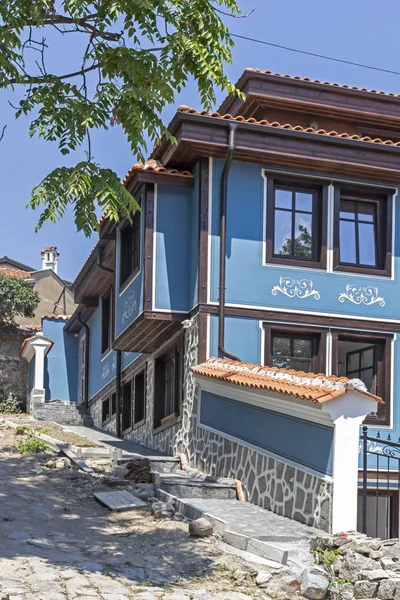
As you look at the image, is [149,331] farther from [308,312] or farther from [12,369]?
[12,369]

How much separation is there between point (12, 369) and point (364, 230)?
628 inches

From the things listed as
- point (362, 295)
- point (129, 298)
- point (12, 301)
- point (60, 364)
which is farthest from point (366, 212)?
point (12, 301)

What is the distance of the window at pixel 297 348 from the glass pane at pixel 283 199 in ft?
6.73

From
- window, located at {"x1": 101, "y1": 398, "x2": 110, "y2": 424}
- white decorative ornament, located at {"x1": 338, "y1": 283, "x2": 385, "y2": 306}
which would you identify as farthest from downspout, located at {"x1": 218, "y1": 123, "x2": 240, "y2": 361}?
window, located at {"x1": 101, "y1": 398, "x2": 110, "y2": 424}

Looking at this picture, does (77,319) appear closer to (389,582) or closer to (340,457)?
(340,457)

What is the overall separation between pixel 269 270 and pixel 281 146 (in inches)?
79.7

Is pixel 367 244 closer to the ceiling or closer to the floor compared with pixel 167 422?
closer to the ceiling

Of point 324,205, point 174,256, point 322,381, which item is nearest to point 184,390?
point 174,256

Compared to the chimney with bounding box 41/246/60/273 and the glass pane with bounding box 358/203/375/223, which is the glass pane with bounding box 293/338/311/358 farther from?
the chimney with bounding box 41/246/60/273

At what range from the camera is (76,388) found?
2881cm

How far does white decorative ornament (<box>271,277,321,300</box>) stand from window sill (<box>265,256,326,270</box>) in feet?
0.84

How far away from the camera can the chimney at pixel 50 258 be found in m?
37.7

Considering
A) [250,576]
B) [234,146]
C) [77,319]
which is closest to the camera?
[250,576]

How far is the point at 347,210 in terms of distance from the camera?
15.4 meters
